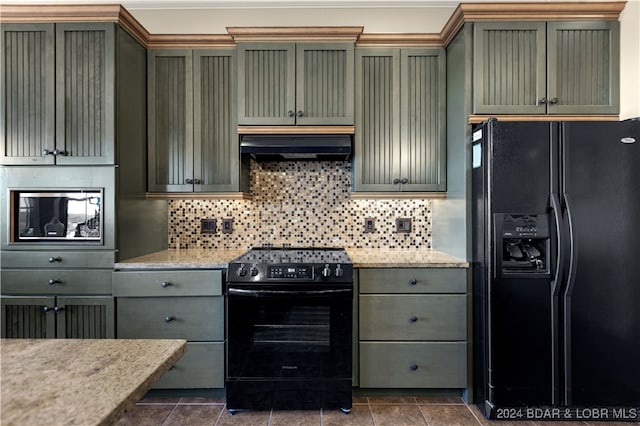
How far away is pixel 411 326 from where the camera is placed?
7.33 feet

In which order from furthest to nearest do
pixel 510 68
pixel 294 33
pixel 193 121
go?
pixel 193 121 < pixel 294 33 < pixel 510 68

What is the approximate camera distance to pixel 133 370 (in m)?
0.79

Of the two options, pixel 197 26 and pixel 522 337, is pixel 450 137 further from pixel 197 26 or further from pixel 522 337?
pixel 197 26

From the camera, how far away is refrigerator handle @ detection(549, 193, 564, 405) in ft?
6.45

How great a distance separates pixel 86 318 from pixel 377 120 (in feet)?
7.46

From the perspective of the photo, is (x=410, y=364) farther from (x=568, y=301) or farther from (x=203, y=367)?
(x=203, y=367)

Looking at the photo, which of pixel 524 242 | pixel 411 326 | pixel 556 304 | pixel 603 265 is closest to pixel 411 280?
pixel 411 326

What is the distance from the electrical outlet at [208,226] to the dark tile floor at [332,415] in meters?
1.18

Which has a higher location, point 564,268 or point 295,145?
point 295,145

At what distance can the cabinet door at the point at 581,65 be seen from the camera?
Answer: 220 centimetres

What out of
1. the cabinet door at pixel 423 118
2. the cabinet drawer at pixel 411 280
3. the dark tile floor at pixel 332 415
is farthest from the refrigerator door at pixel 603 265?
the cabinet door at pixel 423 118

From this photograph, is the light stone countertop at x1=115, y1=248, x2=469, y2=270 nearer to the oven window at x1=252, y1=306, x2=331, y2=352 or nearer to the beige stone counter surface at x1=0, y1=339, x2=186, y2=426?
the oven window at x1=252, y1=306, x2=331, y2=352

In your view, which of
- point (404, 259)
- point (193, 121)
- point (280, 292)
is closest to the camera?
point (280, 292)

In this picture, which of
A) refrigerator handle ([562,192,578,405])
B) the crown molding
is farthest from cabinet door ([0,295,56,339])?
refrigerator handle ([562,192,578,405])
